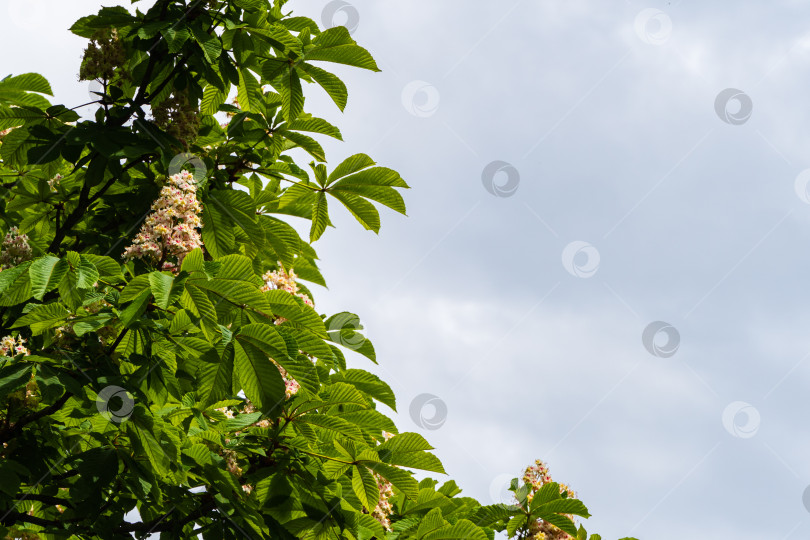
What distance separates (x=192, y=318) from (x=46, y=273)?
1.98 ft

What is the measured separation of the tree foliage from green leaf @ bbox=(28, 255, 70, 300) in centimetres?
1

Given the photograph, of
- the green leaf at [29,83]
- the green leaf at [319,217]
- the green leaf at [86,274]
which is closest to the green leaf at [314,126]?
the green leaf at [319,217]

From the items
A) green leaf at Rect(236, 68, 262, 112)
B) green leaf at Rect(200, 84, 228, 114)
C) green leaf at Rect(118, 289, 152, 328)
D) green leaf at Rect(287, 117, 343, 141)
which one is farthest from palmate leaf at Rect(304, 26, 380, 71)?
green leaf at Rect(118, 289, 152, 328)

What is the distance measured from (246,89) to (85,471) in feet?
8.00

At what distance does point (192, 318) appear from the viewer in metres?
3.06

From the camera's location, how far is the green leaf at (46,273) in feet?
9.38

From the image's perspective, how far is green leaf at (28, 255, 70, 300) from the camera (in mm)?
2858

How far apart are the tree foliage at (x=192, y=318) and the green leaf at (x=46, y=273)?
0.04 feet

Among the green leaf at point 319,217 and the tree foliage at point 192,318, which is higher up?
the green leaf at point 319,217

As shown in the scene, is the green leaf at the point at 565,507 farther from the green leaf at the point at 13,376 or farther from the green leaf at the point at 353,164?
the green leaf at the point at 13,376

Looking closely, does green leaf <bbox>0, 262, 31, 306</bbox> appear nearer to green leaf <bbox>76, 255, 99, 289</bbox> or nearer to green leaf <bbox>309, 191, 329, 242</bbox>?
green leaf <bbox>76, 255, 99, 289</bbox>

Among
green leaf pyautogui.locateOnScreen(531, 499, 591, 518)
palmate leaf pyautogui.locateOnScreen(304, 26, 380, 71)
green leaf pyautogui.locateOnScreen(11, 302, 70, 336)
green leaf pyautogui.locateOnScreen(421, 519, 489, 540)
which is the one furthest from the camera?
green leaf pyautogui.locateOnScreen(531, 499, 591, 518)

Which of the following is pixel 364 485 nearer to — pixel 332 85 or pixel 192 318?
pixel 192 318

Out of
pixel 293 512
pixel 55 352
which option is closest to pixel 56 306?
pixel 55 352
